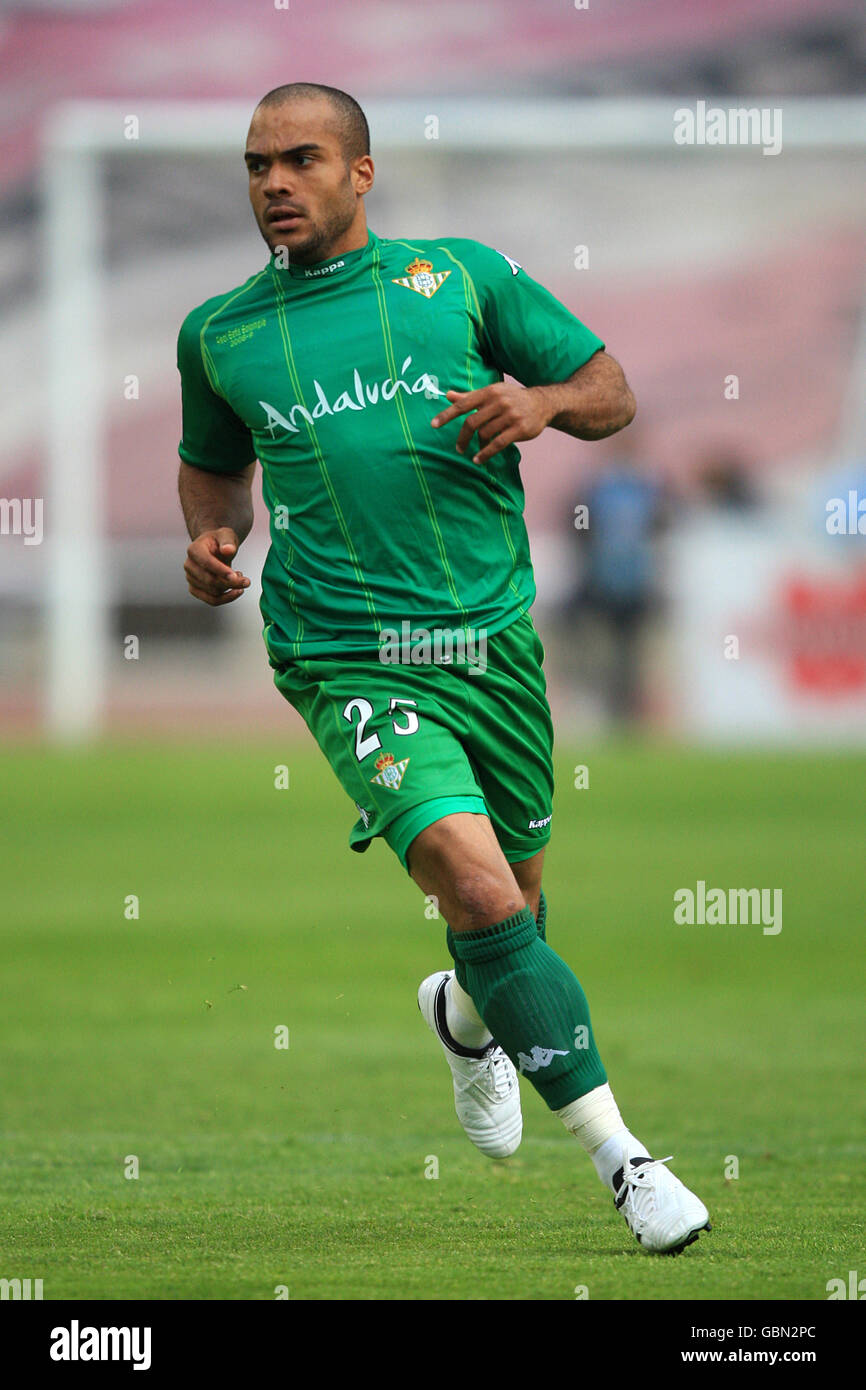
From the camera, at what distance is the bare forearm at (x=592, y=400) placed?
5.09 meters

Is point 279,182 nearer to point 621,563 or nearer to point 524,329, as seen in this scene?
point 524,329

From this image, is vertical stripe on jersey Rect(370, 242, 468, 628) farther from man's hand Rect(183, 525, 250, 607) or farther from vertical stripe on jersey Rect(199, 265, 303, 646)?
man's hand Rect(183, 525, 250, 607)

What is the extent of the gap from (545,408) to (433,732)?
31.0 inches

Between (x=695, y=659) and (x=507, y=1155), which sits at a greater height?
(x=695, y=659)

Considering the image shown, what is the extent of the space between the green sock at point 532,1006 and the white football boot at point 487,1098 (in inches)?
35.8

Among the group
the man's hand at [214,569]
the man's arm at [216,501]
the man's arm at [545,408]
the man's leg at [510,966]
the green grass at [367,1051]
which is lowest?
the green grass at [367,1051]

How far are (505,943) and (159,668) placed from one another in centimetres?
2271

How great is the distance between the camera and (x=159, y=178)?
36.8 m

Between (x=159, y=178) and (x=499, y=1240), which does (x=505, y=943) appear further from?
(x=159, y=178)

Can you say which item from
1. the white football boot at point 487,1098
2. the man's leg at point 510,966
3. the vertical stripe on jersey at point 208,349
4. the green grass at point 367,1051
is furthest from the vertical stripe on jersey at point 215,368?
the green grass at point 367,1051

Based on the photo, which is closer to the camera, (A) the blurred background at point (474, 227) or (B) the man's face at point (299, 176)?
(B) the man's face at point (299, 176)

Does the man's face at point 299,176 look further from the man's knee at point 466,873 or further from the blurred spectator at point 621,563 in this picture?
the blurred spectator at point 621,563

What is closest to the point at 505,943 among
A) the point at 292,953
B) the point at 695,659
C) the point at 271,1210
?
the point at 271,1210

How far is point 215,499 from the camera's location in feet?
18.7
